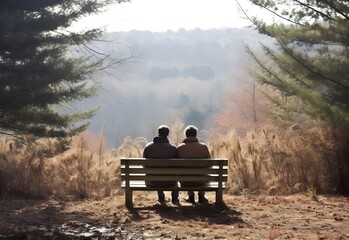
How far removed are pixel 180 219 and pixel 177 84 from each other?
393 ft

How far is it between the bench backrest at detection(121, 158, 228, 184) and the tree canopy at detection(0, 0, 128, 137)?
454cm

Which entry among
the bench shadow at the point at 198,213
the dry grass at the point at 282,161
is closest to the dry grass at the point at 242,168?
the dry grass at the point at 282,161

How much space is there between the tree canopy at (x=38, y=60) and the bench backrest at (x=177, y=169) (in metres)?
4.54

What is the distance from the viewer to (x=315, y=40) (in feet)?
43.3

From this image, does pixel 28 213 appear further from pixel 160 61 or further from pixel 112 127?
pixel 160 61

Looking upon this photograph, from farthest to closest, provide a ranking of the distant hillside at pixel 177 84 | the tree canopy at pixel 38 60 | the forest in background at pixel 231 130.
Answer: the distant hillside at pixel 177 84, the tree canopy at pixel 38 60, the forest in background at pixel 231 130

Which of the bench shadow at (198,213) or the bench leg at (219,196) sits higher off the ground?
the bench leg at (219,196)

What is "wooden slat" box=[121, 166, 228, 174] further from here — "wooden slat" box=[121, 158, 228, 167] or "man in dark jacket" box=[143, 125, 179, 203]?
"man in dark jacket" box=[143, 125, 179, 203]

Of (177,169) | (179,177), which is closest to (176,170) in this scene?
(177,169)

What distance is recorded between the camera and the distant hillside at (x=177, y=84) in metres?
97.5

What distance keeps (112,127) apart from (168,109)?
14680 millimetres

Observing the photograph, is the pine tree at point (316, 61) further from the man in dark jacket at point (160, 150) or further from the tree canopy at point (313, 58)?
the man in dark jacket at point (160, 150)

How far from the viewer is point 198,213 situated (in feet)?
29.6

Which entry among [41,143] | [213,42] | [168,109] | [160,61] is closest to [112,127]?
[168,109]
